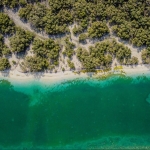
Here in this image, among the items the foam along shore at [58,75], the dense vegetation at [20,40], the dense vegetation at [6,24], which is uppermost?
the dense vegetation at [6,24]

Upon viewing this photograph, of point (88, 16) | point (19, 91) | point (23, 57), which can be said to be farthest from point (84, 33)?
point (19, 91)

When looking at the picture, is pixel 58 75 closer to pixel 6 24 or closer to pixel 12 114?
pixel 12 114

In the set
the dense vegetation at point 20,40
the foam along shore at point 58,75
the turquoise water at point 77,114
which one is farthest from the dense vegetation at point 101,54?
the dense vegetation at point 20,40

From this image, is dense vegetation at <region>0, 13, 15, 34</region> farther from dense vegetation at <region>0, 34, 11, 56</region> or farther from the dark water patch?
the dark water patch

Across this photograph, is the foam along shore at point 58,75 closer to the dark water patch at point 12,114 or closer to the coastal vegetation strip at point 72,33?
the coastal vegetation strip at point 72,33

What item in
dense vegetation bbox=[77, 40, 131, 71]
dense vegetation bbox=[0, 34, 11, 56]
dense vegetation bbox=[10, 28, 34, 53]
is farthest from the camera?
dense vegetation bbox=[0, 34, 11, 56]

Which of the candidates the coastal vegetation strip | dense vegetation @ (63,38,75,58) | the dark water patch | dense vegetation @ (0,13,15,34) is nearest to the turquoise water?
the dark water patch

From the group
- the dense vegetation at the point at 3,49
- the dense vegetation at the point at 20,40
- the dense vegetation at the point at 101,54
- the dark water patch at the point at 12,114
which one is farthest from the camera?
the dark water patch at the point at 12,114

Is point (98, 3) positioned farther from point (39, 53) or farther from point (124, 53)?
point (39, 53)
